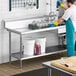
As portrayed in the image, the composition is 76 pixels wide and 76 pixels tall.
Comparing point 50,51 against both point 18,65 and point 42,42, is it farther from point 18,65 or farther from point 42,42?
point 18,65

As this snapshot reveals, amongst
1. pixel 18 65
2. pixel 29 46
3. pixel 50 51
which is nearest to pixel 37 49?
pixel 29 46

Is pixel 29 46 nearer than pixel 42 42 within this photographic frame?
Yes

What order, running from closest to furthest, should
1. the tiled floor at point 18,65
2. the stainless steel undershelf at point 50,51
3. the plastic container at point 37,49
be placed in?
the tiled floor at point 18,65 < the stainless steel undershelf at point 50,51 < the plastic container at point 37,49

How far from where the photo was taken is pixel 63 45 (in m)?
5.78

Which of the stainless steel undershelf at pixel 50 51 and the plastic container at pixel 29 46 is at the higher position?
the plastic container at pixel 29 46

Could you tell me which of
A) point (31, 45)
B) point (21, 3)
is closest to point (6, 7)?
point (21, 3)

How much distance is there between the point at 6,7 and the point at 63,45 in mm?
1496

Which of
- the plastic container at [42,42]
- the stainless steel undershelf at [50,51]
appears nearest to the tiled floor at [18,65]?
the stainless steel undershelf at [50,51]

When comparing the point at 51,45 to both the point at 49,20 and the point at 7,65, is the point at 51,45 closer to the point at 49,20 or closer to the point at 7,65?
the point at 49,20

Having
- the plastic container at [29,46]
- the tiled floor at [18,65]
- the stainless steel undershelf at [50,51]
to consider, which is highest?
the plastic container at [29,46]

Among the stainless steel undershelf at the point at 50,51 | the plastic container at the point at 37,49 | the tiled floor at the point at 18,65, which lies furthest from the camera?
the plastic container at the point at 37,49

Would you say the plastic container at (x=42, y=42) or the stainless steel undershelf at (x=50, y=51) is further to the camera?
the plastic container at (x=42, y=42)

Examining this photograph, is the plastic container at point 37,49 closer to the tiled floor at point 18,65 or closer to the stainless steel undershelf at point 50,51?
the stainless steel undershelf at point 50,51

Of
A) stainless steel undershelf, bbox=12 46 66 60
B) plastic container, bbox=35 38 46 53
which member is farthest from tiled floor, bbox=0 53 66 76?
plastic container, bbox=35 38 46 53
